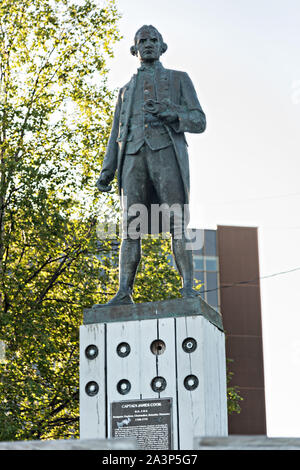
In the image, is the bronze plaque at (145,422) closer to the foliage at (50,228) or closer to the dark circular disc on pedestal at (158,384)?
the dark circular disc on pedestal at (158,384)

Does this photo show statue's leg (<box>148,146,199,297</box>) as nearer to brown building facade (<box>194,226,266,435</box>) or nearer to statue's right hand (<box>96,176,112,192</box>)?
statue's right hand (<box>96,176,112,192</box>)

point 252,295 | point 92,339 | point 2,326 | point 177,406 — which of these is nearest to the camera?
point 177,406

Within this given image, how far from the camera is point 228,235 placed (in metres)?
48.0

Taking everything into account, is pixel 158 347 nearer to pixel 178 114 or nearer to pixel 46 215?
pixel 178 114

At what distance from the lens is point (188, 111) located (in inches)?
328

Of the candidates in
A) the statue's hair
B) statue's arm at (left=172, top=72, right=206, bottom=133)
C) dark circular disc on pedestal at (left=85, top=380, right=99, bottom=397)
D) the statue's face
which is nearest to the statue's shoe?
dark circular disc on pedestal at (left=85, top=380, right=99, bottom=397)

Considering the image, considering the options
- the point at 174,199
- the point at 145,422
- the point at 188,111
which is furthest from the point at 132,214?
the point at 145,422

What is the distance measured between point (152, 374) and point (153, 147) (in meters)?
2.23

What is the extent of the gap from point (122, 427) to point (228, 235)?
40.9 meters

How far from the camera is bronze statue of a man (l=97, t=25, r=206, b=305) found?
8.20m

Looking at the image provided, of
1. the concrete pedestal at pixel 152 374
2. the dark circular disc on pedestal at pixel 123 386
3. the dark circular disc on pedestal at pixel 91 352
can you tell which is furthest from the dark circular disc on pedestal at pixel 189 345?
the dark circular disc on pedestal at pixel 91 352

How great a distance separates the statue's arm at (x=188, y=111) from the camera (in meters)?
8.23
